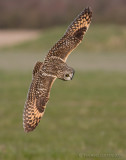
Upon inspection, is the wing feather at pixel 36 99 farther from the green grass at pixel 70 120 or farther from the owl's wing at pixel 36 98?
the green grass at pixel 70 120

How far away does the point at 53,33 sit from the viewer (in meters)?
89.6

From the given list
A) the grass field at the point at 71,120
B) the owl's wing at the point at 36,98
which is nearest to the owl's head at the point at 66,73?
the owl's wing at the point at 36,98

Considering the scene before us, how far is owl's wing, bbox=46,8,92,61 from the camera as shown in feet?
11.0

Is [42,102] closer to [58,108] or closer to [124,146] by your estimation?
[124,146]

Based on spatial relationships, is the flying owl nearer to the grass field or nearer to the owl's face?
the owl's face

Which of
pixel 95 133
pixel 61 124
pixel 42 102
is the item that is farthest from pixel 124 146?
pixel 42 102

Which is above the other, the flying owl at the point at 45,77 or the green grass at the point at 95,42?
the green grass at the point at 95,42

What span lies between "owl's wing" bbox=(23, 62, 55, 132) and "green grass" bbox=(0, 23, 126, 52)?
72.7 meters

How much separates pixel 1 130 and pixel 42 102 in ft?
59.7

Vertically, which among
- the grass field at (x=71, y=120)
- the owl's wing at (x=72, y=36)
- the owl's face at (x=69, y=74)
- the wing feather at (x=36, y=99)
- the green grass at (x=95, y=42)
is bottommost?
the wing feather at (x=36, y=99)

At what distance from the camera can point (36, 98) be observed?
3.28m

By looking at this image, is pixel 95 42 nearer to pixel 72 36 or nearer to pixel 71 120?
pixel 71 120

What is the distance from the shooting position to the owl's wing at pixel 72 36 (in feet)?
11.0

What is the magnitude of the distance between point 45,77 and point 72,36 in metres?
0.66
